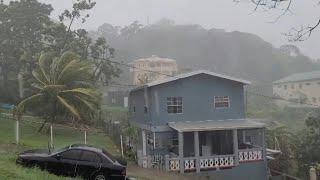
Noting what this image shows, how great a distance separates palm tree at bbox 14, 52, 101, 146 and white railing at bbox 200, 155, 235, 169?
8234mm

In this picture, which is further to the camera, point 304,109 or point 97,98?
point 304,109

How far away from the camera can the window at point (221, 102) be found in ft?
92.9

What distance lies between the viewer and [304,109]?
2896 inches

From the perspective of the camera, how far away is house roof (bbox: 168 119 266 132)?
25484 millimetres

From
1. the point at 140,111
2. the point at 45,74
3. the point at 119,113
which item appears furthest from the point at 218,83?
the point at 119,113

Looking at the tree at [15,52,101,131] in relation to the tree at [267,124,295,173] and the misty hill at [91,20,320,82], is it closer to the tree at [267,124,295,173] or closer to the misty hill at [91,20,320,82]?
the tree at [267,124,295,173]

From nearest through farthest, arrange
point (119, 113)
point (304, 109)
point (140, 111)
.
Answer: point (140, 111) → point (119, 113) → point (304, 109)

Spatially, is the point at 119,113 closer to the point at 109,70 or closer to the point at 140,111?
the point at 109,70

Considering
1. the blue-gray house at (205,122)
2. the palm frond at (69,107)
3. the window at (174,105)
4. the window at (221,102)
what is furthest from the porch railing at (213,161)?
the palm frond at (69,107)

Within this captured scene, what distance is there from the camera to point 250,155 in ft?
86.6

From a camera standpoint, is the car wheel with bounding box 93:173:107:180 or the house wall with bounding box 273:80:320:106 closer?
the car wheel with bounding box 93:173:107:180

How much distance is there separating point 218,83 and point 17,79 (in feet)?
72.9

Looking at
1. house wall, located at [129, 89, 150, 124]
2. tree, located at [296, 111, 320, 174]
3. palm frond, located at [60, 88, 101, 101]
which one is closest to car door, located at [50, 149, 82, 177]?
palm frond, located at [60, 88, 101, 101]

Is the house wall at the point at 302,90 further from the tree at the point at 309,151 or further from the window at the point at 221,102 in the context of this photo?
the window at the point at 221,102
